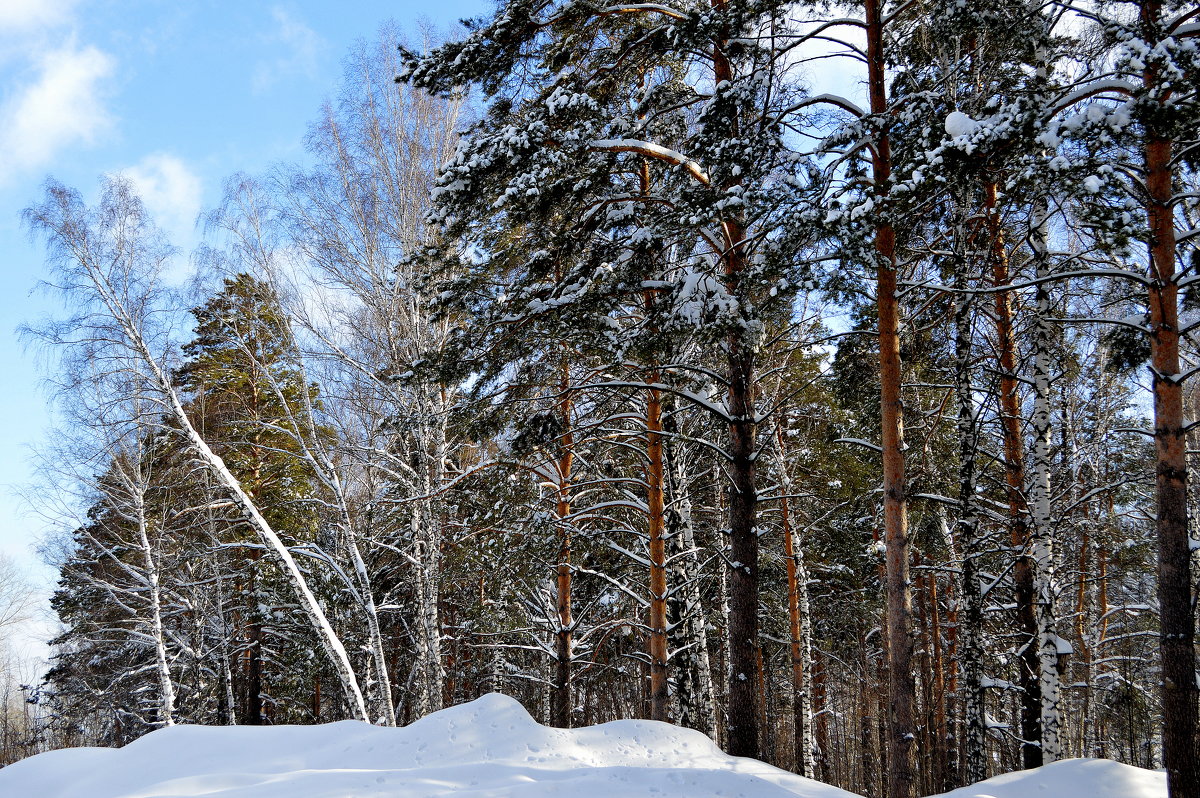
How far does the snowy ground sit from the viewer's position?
205 inches

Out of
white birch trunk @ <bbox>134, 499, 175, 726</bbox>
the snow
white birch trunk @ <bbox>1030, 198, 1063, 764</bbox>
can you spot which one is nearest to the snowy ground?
white birch trunk @ <bbox>1030, 198, 1063, 764</bbox>

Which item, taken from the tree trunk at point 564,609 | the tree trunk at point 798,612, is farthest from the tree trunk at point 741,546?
the tree trunk at point 798,612

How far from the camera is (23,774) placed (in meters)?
5.92

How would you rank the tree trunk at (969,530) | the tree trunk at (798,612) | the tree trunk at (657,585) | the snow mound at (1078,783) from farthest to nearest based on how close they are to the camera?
1. the tree trunk at (798,612)
2. the tree trunk at (657,585)
3. the tree trunk at (969,530)
4. the snow mound at (1078,783)

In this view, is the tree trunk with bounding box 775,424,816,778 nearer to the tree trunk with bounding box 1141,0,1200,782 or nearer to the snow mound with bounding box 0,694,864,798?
the snow mound with bounding box 0,694,864,798

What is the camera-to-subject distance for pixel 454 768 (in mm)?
5598

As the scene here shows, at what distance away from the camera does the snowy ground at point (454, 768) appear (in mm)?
5219

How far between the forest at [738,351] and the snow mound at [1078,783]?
451 millimetres

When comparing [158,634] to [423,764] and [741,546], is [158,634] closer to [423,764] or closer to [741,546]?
[423,764]

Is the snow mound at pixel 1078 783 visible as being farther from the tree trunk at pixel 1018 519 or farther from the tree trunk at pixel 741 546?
the tree trunk at pixel 1018 519

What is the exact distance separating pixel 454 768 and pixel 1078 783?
193 inches

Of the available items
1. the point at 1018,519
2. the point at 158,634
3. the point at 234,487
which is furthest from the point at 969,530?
the point at 158,634

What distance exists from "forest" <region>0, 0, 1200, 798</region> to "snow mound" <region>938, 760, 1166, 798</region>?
45 cm

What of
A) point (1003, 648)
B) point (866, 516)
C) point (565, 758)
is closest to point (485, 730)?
point (565, 758)
